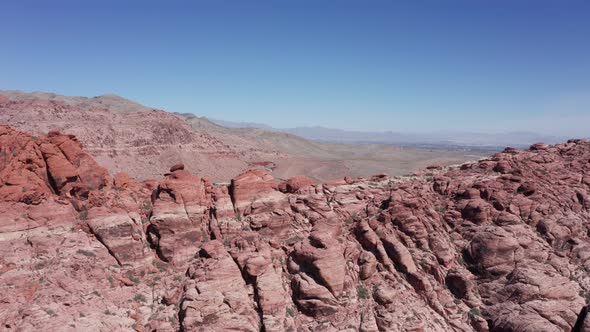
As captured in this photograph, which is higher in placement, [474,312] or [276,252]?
[276,252]

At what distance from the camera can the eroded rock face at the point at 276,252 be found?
22.0 m

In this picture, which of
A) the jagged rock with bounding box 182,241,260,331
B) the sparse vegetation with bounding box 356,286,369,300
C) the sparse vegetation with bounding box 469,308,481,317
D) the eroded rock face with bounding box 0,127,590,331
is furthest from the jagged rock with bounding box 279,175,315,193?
the sparse vegetation with bounding box 469,308,481,317

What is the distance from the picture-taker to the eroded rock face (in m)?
22.0

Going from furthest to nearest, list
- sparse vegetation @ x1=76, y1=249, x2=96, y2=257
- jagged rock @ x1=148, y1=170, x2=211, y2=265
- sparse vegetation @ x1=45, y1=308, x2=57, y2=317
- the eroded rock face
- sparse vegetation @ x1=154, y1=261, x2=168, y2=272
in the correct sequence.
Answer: jagged rock @ x1=148, y1=170, x2=211, y2=265
sparse vegetation @ x1=154, y1=261, x2=168, y2=272
sparse vegetation @ x1=76, y1=249, x2=96, y2=257
the eroded rock face
sparse vegetation @ x1=45, y1=308, x2=57, y2=317

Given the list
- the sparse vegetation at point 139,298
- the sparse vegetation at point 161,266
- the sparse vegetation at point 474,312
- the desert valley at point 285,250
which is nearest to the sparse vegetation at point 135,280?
the desert valley at point 285,250

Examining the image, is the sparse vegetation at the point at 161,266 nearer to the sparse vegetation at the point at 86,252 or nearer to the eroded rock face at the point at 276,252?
the eroded rock face at the point at 276,252

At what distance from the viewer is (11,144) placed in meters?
24.8

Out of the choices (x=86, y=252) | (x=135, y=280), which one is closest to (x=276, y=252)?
(x=135, y=280)

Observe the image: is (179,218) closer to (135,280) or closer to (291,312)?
(135,280)

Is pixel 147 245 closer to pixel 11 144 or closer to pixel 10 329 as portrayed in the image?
pixel 10 329

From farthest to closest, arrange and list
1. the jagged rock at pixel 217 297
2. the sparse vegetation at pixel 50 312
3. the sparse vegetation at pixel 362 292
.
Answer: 1. the sparse vegetation at pixel 362 292
2. the jagged rock at pixel 217 297
3. the sparse vegetation at pixel 50 312

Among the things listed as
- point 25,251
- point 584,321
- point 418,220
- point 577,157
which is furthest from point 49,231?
point 577,157

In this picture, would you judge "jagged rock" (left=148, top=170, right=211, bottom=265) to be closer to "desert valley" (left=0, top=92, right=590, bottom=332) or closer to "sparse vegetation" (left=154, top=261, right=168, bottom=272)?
"desert valley" (left=0, top=92, right=590, bottom=332)

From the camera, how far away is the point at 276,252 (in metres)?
26.2
